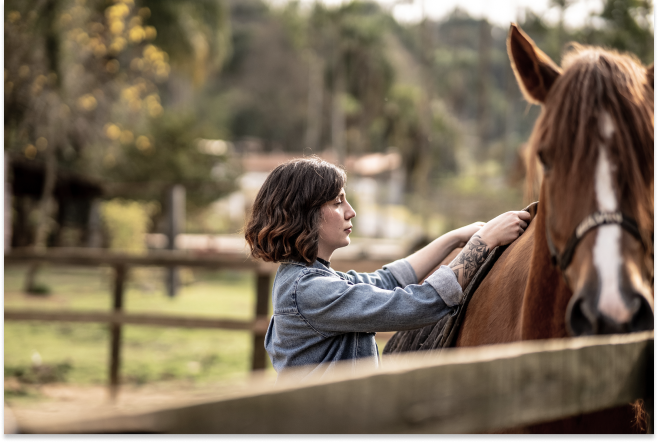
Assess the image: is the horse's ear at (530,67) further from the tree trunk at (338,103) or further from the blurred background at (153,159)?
the tree trunk at (338,103)

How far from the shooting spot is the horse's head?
49.0 inches

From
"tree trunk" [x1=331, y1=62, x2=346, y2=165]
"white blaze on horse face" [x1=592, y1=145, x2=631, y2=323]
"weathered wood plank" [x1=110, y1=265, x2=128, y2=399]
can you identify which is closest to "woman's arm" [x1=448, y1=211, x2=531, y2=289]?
"white blaze on horse face" [x1=592, y1=145, x2=631, y2=323]

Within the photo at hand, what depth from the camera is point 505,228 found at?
2.04m

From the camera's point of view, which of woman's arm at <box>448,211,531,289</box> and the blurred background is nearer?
woman's arm at <box>448,211,531,289</box>

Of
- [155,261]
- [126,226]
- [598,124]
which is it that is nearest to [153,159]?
[126,226]

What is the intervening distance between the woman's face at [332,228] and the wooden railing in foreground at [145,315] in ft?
10.7

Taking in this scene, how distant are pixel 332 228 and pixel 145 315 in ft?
13.6

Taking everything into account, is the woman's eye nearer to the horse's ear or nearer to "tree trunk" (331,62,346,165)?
the horse's ear

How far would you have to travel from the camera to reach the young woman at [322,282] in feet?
5.55

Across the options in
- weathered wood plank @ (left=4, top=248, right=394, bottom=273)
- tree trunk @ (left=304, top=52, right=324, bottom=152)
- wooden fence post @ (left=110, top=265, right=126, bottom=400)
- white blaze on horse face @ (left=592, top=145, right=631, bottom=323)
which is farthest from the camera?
tree trunk @ (left=304, top=52, right=324, bottom=152)

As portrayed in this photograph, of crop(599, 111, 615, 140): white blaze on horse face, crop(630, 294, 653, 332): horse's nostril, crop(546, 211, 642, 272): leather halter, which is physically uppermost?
crop(599, 111, 615, 140): white blaze on horse face

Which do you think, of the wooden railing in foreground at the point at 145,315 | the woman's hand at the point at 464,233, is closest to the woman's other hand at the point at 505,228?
the woman's hand at the point at 464,233

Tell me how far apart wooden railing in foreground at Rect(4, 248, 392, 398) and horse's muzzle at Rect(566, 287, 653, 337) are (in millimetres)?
3984

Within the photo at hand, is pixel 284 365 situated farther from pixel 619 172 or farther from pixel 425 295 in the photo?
pixel 619 172
